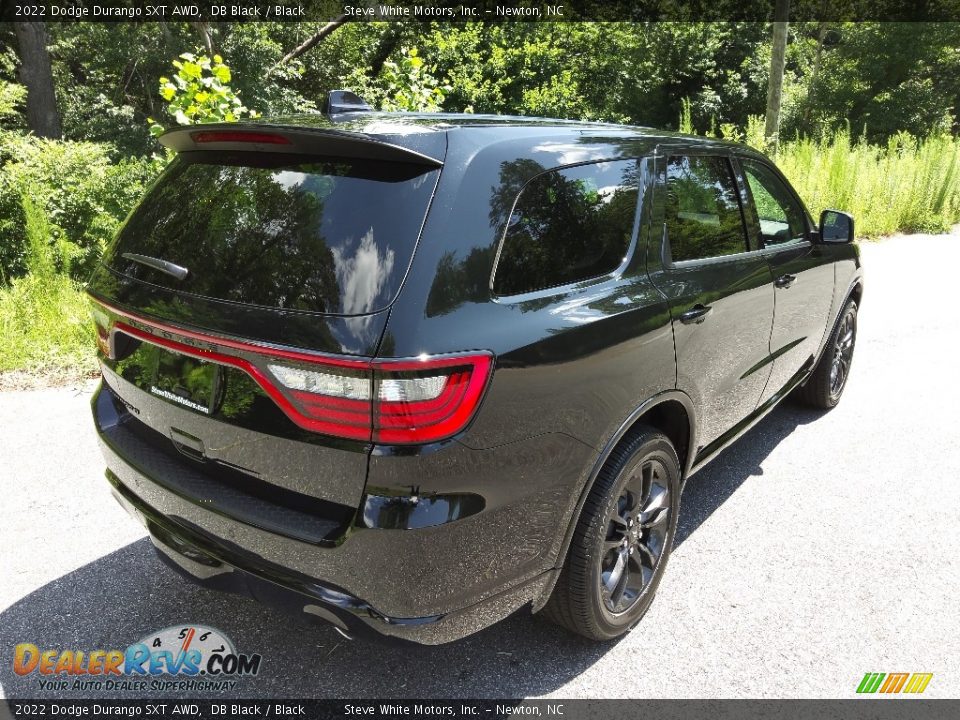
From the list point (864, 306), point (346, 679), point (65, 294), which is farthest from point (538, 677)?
point (864, 306)

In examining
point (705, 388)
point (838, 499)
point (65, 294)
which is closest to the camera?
point (705, 388)

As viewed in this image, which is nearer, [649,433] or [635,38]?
[649,433]

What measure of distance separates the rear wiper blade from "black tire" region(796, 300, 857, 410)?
13.2 ft

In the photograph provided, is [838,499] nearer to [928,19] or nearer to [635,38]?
[635,38]

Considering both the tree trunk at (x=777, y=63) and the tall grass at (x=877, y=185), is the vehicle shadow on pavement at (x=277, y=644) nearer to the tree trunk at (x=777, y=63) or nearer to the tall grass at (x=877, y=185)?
the tall grass at (x=877, y=185)

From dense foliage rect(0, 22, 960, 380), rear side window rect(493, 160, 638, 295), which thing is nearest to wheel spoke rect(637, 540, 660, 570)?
rear side window rect(493, 160, 638, 295)

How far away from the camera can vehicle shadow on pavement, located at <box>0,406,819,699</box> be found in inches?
96.1

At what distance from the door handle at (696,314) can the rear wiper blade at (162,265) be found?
1.77 metres

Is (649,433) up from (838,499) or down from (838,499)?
up

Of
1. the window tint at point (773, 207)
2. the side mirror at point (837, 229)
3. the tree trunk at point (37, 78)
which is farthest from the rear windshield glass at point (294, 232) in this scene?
the tree trunk at point (37, 78)

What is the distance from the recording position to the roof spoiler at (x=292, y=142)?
6.56 feet

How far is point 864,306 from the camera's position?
771cm

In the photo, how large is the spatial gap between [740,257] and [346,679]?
2.46m

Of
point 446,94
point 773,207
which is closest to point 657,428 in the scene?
point 773,207
